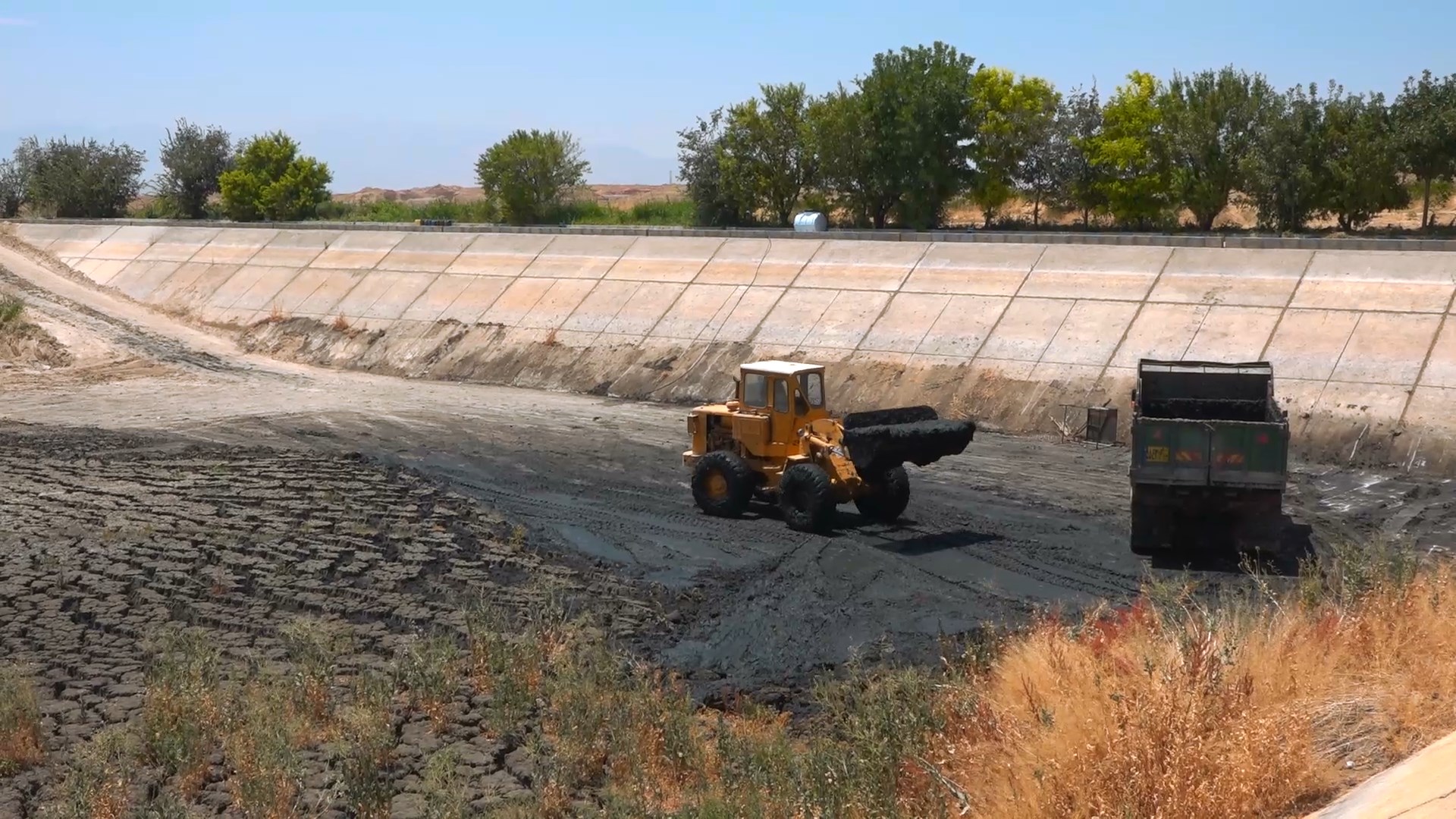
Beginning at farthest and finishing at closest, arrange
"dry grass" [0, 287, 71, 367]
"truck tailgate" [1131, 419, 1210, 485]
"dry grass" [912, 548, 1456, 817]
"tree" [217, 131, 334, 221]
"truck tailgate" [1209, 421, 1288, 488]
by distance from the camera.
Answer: "tree" [217, 131, 334, 221]
"dry grass" [0, 287, 71, 367]
"truck tailgate" [1131, 419, 1210, 485]
"truck tailgate" [1209, 421, 1288, 488]
"dry grass" [912, 548, 1456, 817]

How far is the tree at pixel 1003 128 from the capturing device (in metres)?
46.6

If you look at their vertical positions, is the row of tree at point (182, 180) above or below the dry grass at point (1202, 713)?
above

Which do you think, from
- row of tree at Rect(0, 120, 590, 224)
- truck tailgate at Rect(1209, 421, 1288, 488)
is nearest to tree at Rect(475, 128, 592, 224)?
row of tree at Rect(0, 120, 590, 224)

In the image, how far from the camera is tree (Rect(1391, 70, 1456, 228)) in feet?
119

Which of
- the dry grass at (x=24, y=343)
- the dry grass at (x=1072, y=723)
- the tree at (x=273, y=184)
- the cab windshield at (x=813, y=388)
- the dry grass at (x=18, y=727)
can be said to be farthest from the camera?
the tree at (x=273, y=184)

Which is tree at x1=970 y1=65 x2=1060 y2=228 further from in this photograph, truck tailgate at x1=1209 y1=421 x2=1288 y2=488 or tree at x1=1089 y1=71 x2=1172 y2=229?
truck tailgate at x1=1209 y1=421 x2=1288 y2=488

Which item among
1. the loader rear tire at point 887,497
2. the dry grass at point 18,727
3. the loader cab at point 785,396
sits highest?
the loader cab at point 785,396

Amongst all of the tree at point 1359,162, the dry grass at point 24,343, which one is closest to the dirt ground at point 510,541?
the dry grass at point 24,343

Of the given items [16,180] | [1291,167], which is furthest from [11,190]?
[1291,167]

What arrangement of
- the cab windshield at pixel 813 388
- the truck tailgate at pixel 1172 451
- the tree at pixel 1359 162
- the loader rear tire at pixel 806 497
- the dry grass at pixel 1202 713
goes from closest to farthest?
the dry grass at pixel 1202 713
the truck tailgate at pixel 1172 451
the loader rear tire at pixel 806 497
the cab windshield at pixel 813 388
the tree at pixel 1359 162

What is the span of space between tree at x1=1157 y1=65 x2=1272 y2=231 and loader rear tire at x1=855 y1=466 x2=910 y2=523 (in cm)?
2717

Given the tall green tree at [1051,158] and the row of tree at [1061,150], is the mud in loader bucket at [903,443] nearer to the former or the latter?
the row of tree at [1061,150]

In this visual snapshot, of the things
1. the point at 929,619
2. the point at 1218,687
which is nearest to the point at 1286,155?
the point at 929,619

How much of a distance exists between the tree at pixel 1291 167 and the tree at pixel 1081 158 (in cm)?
652
